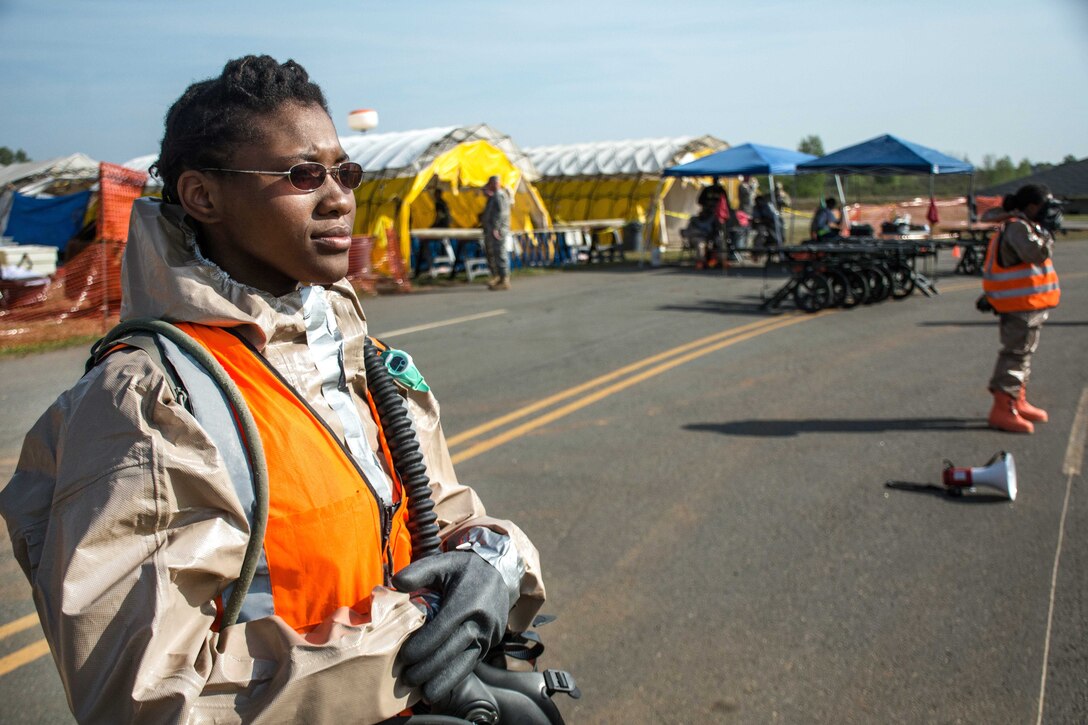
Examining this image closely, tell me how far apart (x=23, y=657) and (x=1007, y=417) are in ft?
22.1

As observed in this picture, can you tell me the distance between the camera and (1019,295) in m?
7.41

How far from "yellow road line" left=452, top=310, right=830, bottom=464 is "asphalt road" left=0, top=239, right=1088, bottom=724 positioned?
0.04m

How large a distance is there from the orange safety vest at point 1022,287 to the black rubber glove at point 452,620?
6.71 m

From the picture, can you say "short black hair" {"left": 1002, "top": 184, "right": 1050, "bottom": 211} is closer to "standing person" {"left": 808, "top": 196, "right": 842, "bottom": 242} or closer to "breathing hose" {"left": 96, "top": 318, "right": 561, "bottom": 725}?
"breathing hose" {"left": 96, "top": 318, "right": 561, "bottom": 725}

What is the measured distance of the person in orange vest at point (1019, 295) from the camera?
24.2 ft

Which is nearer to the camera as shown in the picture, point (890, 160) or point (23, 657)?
point (23, 657)

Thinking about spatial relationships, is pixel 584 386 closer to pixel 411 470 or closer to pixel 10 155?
pixel 411 470

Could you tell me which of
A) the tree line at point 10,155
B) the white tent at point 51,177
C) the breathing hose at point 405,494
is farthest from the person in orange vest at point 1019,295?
the tree line at point 10,155

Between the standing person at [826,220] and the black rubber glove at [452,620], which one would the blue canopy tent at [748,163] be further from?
the black rubber glove at [452,620]

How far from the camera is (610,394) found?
863 centimetres

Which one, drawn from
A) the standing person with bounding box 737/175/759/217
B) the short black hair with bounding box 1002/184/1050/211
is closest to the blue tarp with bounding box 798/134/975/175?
the standing person with bounding box 737/175/759/217

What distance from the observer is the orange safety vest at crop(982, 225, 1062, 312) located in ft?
24.2

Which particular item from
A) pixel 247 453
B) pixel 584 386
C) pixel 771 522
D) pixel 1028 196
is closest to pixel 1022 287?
pixel 1028 196

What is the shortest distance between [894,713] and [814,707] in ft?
0.95
